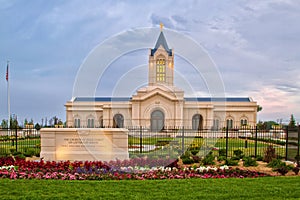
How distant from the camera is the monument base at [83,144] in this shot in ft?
46.8

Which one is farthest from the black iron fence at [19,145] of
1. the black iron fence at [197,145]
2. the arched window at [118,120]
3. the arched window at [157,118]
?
the arched window at [157,118]

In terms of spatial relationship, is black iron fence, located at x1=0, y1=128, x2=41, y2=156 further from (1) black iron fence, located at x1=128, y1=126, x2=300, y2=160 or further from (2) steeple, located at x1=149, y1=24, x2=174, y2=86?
(2) steeple, located at x1=149, y1=24, x2=174, y2=86

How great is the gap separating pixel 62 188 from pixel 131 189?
6.53 feet

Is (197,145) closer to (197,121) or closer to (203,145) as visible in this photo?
(203,145)

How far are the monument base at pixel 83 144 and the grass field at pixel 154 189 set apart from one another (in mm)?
5400

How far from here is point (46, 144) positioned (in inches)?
565

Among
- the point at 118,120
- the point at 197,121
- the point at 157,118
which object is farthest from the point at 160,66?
the point at 118,120

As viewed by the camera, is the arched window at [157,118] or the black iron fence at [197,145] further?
the arched window at [157,118]

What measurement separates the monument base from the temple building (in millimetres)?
27406

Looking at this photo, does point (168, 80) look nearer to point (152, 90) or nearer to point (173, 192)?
point (152, 90)

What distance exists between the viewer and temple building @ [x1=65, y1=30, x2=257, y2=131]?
147ft

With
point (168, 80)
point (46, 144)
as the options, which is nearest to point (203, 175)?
point (46, 144)

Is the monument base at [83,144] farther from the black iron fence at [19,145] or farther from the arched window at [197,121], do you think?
the arched window at [197,121]

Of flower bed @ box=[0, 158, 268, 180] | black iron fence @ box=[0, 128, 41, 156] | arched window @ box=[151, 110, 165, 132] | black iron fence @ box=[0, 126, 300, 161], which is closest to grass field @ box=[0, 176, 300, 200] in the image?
flower bed @ box=[0, 158, 268, 180]
